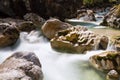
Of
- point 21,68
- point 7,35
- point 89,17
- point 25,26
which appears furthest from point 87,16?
point 21,68

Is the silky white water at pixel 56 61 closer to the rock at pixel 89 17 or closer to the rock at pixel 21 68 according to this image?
the rock at pixel 21 68

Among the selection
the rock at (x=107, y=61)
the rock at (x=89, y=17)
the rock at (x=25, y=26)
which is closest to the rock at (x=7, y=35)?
the rock at (x=25, y=26)

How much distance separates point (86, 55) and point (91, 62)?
1.05 m

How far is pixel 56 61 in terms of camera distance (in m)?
13.8

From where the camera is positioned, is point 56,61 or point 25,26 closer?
A: point 56,61

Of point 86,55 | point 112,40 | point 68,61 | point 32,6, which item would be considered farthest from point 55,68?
point 32,6

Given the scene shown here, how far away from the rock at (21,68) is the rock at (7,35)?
5.79 m

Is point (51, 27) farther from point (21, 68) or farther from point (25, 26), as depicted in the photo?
point (21, 68)

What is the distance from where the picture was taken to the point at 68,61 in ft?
44.8

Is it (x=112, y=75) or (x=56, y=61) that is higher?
(x=112, y=75)

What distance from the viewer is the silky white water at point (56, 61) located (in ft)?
38.3

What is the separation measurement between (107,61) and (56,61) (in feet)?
10.3

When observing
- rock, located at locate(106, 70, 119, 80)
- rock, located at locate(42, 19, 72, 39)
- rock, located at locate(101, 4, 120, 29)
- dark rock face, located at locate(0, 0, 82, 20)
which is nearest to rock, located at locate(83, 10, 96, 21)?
dark rock face, located at locate(0, 0, 82, 20)

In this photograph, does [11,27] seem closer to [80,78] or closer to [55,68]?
[55,68]
